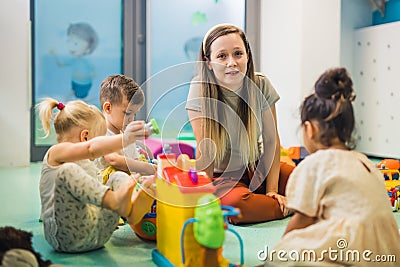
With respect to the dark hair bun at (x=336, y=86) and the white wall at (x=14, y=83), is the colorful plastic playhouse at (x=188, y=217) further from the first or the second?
the white wall at (x=14, y=83)

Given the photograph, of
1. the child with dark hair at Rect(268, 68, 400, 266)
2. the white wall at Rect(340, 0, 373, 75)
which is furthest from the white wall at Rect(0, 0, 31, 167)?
the child with dark hair at Rect(268, 68, 400, 266)

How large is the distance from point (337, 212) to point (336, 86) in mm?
221

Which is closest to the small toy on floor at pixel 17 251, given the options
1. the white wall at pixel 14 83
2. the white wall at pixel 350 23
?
the white wall at pixel 14 83

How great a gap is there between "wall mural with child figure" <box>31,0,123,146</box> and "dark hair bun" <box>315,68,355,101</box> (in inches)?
103

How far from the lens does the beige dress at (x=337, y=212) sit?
2.95 ft

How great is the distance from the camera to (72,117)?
1189 mm

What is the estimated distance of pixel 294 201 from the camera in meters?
0.92

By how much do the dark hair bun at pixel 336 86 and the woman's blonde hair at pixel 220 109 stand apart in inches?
20.1

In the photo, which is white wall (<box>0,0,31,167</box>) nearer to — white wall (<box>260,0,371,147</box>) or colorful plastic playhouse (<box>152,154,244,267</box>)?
white wall (<box>260,0,371,147</box>)

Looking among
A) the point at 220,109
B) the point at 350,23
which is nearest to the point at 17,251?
the point at 220,109

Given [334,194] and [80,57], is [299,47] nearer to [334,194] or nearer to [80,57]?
[80,57]

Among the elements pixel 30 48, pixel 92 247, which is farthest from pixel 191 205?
Answer: pixel 30 48

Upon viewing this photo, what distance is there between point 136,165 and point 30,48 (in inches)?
77.2

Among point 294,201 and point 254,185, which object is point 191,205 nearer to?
point 294,201
